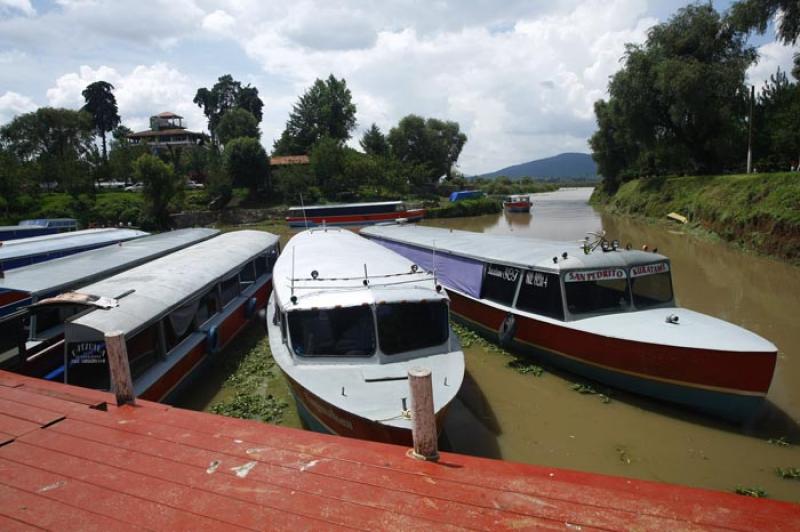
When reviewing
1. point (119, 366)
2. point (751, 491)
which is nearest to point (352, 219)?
point (119, 366)

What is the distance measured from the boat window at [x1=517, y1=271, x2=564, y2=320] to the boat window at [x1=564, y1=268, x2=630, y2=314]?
0.74 ft

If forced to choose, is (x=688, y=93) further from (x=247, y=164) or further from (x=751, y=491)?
(x=247, y=164)

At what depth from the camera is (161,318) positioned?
824 centimetres

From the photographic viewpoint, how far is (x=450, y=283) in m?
12.8

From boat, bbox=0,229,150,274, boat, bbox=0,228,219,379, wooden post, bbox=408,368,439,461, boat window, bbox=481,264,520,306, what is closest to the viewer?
wooden post, bbox=408,368,439,461

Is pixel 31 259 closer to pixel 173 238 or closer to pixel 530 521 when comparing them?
pixel 173 238

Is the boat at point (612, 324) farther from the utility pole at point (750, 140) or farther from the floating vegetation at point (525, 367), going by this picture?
the utility pole at point (750, 140)

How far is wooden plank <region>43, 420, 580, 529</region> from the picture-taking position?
347 centimetres

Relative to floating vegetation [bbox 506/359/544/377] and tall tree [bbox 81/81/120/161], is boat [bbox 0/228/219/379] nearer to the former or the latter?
floating vegetation [bbox 506/359/544/377]

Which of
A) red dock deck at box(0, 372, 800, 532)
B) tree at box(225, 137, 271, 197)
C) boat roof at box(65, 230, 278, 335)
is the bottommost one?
red dock deck at box(0, 372, 800, 532)

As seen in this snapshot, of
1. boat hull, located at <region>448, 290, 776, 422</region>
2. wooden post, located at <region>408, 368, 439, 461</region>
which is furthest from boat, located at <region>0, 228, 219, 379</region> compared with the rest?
boat hull, located at <region>448, 290, 776, 422</region>

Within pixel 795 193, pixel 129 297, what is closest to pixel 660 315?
pixel 129 297

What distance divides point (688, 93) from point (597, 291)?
101 feet

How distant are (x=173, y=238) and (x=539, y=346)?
1544cm
